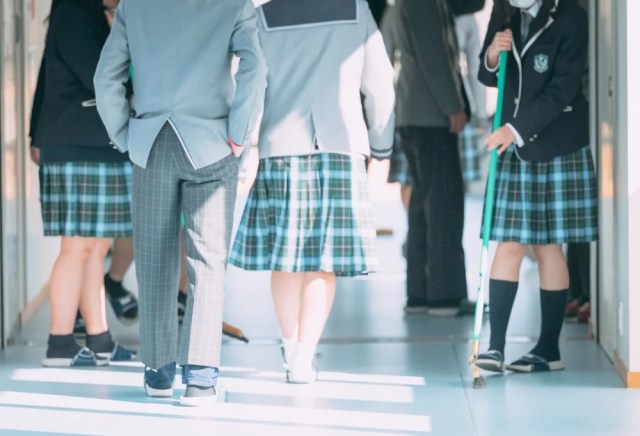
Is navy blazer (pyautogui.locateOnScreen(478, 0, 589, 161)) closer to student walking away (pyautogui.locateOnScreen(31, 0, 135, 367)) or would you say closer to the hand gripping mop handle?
the hand gripping mop handle

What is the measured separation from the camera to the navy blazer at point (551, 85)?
15.6 feet

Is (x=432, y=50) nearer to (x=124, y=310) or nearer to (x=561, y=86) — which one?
(x=561, y=86)

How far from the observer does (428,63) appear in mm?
6074

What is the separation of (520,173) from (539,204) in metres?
0.12

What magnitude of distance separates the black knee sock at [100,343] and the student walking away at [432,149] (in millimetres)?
1594

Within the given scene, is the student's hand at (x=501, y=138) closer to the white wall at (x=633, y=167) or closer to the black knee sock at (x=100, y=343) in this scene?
the white wall at (x=633, y=167)

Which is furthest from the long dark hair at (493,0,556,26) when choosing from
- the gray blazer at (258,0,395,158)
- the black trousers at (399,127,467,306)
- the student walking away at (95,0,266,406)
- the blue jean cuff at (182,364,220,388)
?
the blue jean cuff at (182,364,220,388)

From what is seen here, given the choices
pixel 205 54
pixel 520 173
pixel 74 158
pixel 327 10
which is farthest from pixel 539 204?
pixel 74 158

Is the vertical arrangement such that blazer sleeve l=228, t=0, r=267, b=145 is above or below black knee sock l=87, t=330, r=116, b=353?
above

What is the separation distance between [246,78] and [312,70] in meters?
0.45

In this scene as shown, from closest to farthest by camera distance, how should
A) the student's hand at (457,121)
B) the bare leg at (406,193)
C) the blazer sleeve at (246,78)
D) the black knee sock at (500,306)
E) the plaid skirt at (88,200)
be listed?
the blazer sleeve at (246,78), the black knee sock at (500,306), the plaid skirt at (88,200), the student's hand at (457,121), the bare leg at (406,193)

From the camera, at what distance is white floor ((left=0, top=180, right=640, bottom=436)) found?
165 inches

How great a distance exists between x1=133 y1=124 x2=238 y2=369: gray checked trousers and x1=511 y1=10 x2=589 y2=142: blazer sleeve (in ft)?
3.24

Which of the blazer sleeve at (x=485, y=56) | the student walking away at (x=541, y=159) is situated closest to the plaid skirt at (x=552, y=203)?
the student walking away at (x=541, y=159)
